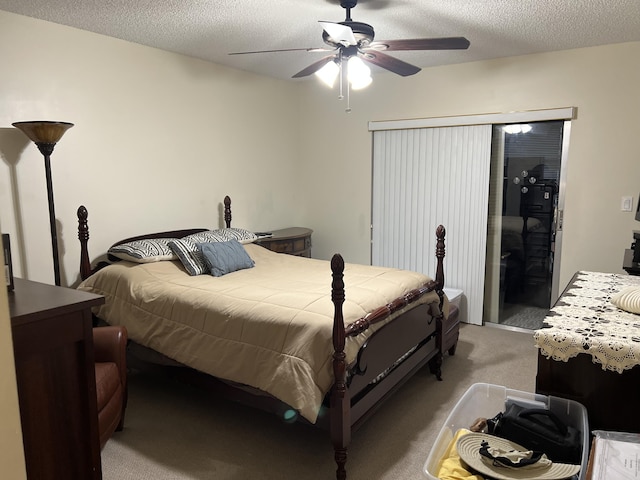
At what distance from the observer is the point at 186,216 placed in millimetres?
4094

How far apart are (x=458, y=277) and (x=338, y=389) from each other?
2655mm

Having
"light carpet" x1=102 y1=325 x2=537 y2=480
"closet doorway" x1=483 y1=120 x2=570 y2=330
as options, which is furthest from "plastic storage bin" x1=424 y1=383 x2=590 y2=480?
"closet doorway" x1=483 y1=120 x2=570 y2=330

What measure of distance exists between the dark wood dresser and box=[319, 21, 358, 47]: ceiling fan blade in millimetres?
1672

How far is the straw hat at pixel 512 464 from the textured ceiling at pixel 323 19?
2366mm

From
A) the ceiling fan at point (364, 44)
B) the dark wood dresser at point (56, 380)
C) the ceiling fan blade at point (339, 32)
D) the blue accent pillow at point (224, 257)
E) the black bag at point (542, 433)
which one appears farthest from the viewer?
the blue accent pillow at point (224, 257)

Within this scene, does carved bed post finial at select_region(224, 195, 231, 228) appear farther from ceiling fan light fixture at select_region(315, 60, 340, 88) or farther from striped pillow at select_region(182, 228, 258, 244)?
ceiling fan light fixture at select_region(315, 60, 340, 88)

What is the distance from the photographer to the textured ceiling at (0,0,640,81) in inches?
109

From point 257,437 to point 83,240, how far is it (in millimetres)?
1827

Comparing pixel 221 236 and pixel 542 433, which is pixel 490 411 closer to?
pixel 542 433

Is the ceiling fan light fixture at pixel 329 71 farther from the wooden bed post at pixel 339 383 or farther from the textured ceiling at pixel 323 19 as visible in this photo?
the wooden bed post at pixel 339 383

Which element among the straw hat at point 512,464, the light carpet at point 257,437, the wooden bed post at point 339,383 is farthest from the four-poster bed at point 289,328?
the straw hat at point 512,464

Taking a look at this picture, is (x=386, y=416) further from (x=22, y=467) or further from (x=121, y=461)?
(x=22, y=467)

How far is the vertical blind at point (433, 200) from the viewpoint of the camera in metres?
4.34

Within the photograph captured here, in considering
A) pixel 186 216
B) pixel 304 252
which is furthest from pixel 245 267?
pixel 304 252
